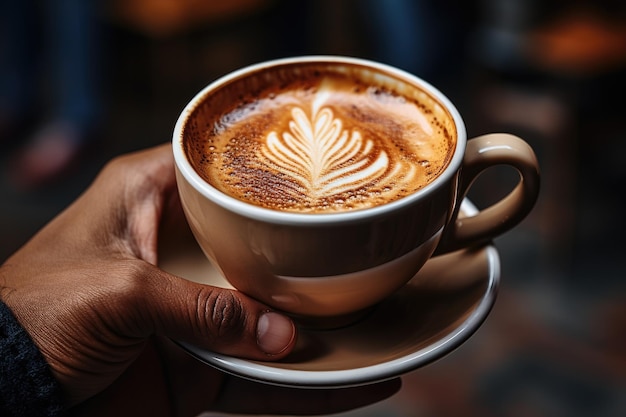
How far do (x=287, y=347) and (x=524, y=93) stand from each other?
4.58 feet

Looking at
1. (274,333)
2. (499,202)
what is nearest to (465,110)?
(499,202)

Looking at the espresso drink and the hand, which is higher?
the espresso drink

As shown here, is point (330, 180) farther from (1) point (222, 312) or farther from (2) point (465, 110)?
(2) point (465, 110)

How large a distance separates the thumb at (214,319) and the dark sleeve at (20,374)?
4.4 inches

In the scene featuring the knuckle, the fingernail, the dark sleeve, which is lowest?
the dark sleeve

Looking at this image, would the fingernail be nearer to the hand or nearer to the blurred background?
the hand

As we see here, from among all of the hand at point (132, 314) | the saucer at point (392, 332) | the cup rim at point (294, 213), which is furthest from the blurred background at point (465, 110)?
the cup rim at point (294, 213)

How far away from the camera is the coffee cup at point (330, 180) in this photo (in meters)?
0.67

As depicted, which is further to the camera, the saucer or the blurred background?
the blurred background

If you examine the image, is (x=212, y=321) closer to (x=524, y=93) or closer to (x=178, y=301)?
(x=178, y=301)

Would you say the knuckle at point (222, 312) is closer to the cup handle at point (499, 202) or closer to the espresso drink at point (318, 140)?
the espresso drink at point (318, 140)

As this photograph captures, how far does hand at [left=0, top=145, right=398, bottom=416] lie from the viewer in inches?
28.5

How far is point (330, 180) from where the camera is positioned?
76 centimetres

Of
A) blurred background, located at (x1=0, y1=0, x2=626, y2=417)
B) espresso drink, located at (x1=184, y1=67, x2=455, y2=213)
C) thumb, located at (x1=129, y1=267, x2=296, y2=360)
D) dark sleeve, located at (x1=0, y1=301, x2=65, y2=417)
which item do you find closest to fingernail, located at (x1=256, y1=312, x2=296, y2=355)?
thumb, located at (x1=129, y1=267, x2=296, y2=360)
